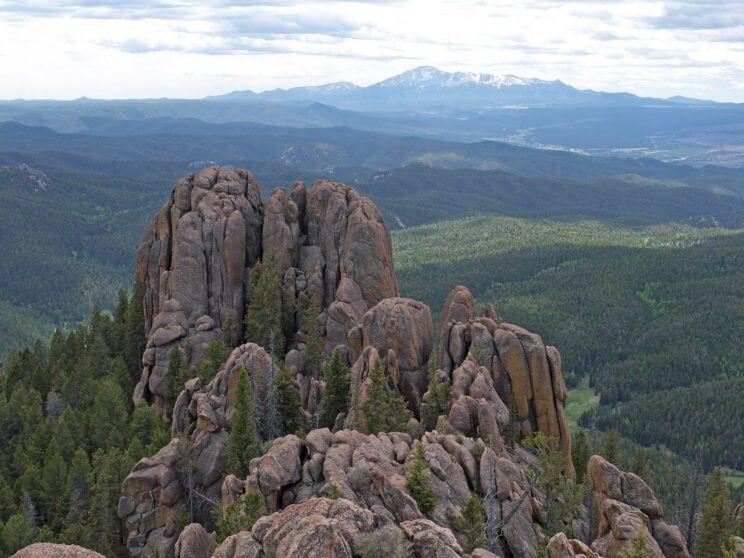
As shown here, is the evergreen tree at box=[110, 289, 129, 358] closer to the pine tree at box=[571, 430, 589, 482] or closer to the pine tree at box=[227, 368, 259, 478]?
the pine tree at box=[227, 368, 259, 478]

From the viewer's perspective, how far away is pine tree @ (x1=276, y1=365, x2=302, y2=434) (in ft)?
214

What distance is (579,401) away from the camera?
173375 mm

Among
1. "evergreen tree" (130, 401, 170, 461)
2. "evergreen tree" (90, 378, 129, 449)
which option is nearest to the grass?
"evergreen tree" (90, 378, 129, 449)

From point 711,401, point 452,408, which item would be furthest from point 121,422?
point 711,401

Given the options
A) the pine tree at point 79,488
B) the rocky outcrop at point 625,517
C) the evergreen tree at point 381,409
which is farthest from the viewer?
the pine tree at point 79,488

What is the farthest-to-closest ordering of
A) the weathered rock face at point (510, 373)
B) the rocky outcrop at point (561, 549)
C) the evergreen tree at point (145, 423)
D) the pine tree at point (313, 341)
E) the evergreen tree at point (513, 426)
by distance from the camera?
the pine tree at point (313, 341) < the evergreen tree at point (145, 423) < the weathered rock face at point (510, 373) < the evergreen tree at point (513, 426) < the rocky outcrop at point (561, 549)

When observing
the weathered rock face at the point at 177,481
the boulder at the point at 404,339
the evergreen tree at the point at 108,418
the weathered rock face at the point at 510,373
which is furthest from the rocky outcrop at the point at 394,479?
the evergreen tree at the point at 108,418

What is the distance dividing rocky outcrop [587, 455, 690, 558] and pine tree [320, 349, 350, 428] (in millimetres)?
21454

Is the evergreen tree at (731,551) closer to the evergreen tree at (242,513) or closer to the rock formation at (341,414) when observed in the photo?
the rock formation at (341,414)

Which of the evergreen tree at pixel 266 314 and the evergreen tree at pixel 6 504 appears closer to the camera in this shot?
the evergreen tree at pixel 6 504

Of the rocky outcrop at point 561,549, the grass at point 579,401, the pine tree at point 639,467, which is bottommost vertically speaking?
the grass at point 579,401

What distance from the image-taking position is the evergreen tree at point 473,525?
135 feet

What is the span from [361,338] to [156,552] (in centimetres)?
2722

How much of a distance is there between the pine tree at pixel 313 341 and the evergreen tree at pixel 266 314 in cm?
292
